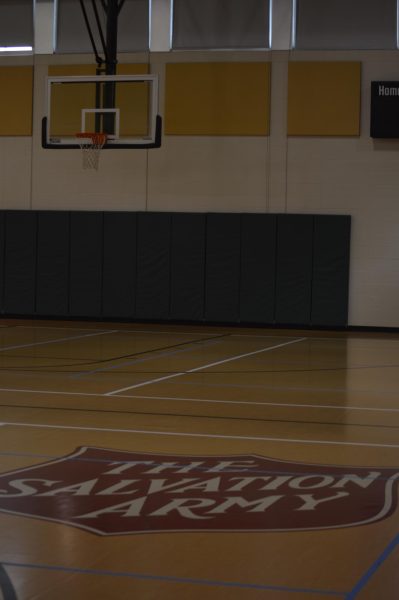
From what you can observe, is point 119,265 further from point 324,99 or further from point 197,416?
point 197,416

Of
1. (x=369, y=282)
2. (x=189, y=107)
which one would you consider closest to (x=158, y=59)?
(x=189, y=107)

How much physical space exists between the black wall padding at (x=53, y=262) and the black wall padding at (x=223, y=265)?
3193mm

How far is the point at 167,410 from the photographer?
8180mm

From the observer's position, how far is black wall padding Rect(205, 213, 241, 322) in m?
20.0

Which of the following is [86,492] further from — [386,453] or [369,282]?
[369,282]

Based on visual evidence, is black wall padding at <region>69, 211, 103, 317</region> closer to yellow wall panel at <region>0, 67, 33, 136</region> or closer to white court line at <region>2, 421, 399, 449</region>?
yellow wall panel at <region>0, 67, 33, 136</region>

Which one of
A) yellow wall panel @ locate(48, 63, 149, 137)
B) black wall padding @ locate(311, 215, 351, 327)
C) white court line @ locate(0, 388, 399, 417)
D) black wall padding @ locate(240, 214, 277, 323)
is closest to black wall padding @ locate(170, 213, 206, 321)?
black wall padding @ locate(240, 214, 277, 323)

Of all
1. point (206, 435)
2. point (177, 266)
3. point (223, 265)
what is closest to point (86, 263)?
point (177, 266)

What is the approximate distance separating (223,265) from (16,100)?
6.07 m

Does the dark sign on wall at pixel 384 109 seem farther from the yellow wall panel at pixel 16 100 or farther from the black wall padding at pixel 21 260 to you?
the black wall padding at pixel 21 260

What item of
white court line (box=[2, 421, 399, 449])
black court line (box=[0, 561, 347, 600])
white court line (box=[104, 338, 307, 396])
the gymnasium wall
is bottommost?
white court line (box=[104, 338, 307, 396])

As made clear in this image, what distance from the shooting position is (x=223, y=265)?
2009 cm

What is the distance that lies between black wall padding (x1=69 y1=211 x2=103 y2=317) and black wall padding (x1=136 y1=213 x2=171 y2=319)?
91 cm

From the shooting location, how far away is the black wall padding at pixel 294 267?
19750 mm
